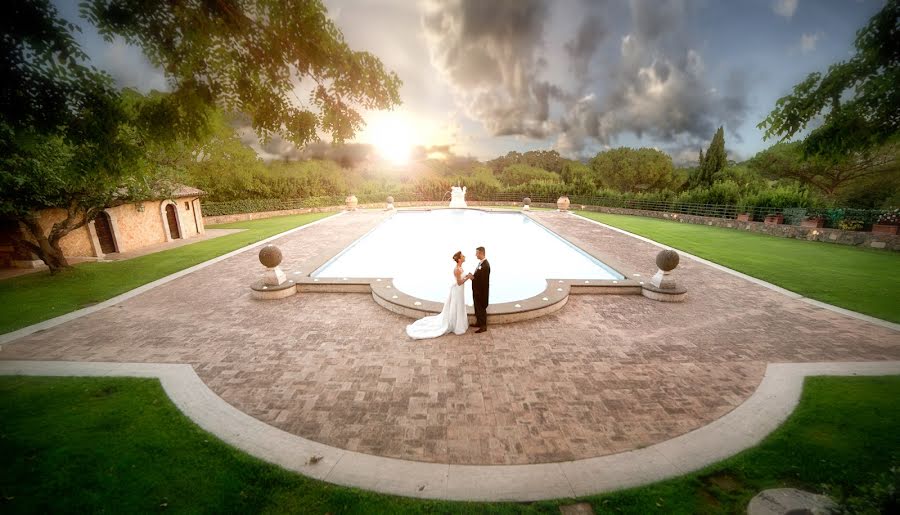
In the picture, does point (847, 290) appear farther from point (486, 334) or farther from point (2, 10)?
point (2, 10)

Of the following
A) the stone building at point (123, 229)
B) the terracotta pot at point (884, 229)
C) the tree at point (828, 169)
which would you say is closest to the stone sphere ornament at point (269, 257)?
the stone building at point (123, 229)

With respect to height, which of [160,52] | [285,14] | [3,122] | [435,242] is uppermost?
[285,14]

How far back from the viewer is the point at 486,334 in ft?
25.0

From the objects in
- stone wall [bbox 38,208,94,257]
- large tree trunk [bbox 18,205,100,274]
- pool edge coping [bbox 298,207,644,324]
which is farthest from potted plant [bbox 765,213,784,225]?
stone wall [bbox 38,208,94,257]

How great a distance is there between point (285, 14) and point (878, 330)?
13157 mm

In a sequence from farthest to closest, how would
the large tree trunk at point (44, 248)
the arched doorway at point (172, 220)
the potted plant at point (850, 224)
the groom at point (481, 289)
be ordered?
the arched doorway at point (172, 220)
the potted plant at point (850, 224)
the large tree trunk at point (44, 248)
the groom at point (481, 289)

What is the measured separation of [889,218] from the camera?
50.9 ft

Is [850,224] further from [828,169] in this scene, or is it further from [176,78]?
[828,169]

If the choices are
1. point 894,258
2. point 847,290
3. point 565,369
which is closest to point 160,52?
point 565,369

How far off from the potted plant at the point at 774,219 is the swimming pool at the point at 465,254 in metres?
12.5

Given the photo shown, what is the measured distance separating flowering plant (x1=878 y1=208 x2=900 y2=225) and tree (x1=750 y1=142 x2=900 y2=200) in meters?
16.4

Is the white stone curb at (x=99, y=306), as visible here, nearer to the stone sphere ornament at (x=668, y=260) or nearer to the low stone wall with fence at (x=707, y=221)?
the stone sphere ornament at (x=668, y=260)

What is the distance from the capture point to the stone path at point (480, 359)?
15.5 ft

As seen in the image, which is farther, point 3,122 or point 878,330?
point 878,330
